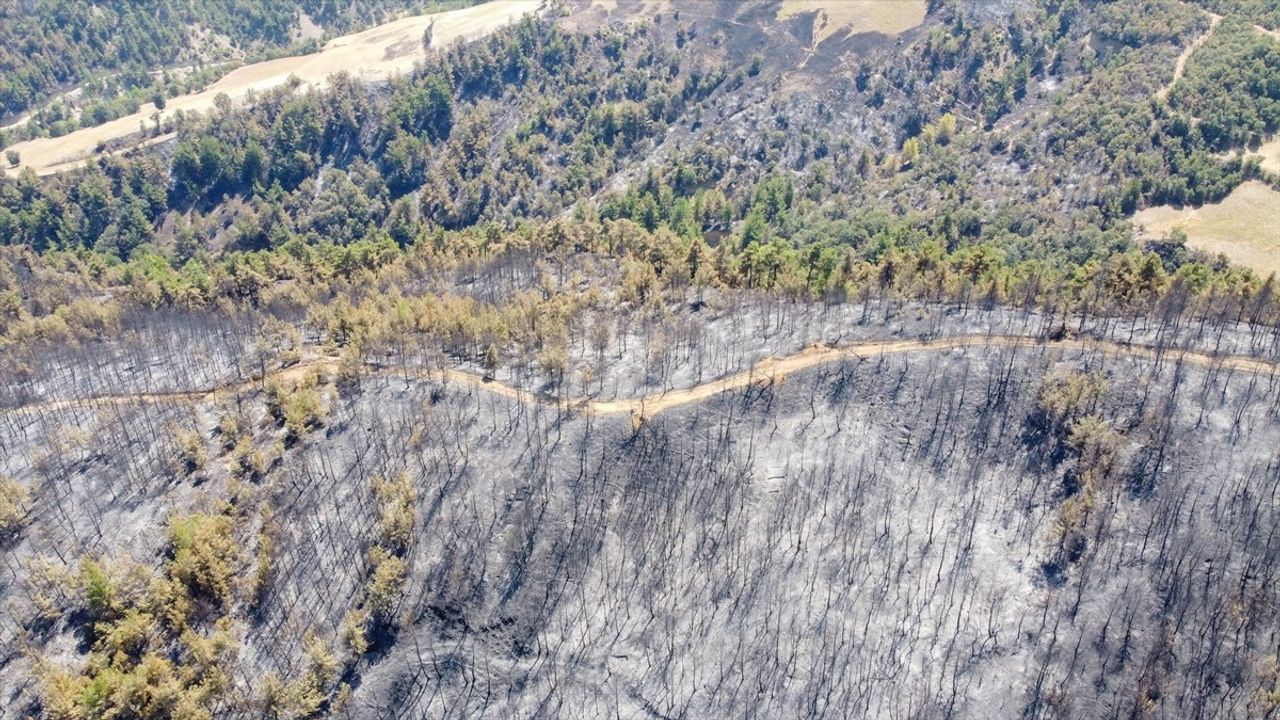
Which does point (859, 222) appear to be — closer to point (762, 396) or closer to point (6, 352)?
point (762, 396)

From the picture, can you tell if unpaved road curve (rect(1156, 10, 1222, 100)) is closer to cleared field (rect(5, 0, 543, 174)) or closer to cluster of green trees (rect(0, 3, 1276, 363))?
cluster of green trees (rect(0, 3, 1276, 363))

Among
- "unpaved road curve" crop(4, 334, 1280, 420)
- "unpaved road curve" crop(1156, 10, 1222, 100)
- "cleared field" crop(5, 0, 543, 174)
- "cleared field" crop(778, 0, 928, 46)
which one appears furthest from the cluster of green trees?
"unpaved road curve" crop(4, 334, 1280, 420)

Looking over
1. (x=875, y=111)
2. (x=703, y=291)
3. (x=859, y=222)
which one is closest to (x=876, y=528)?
(x=703, y=291)

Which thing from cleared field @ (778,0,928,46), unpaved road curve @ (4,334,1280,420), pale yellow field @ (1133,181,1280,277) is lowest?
pale yellow field @ (1133,181,1280,277)

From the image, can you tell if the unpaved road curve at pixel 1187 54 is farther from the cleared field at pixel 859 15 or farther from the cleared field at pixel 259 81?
the cleared field at pixel 259 81

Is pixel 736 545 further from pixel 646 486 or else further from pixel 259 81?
pixel 259 81

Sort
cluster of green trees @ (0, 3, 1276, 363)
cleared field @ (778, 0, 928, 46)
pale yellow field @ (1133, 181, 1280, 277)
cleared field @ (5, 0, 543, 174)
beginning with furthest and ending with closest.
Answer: cleared field @ (5, 0, 543, 174)
cleared field @ (778, 0, 928, 46)
pale yellow field @ (1133, 181, 1280, 277)
cluster of green trees @ (0, 3, 1276, 363)

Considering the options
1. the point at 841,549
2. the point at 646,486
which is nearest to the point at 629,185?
the point at 646,486

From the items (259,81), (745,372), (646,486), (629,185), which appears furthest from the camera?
(259,81)
